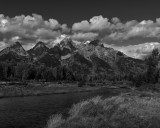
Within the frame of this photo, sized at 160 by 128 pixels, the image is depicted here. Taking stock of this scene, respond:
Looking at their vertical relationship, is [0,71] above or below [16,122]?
Result: above

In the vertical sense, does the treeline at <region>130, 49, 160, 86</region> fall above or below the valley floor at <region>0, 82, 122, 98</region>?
above

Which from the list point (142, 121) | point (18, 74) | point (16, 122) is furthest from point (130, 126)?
point (18, 74)

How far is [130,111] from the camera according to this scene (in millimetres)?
27484

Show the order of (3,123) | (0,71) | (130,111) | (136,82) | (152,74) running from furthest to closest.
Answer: (0,71), (136,82), (152,74), (3,123), (130,111)

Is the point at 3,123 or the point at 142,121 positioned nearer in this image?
the point at 142,121

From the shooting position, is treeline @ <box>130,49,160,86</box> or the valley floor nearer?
the valley floor

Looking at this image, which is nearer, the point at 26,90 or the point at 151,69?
the point at 26,90

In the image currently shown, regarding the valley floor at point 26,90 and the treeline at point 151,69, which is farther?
the treeline at point 151,69

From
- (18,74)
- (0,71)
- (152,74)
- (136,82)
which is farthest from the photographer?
(18,74)

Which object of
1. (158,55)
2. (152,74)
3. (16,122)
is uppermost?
(158,55)

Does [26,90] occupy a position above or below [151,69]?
below

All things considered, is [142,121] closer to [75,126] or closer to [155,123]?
[155,123]

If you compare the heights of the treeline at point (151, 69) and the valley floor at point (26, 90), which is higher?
the treeline at point (151, 69)

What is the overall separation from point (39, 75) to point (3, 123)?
15560 centimetres
